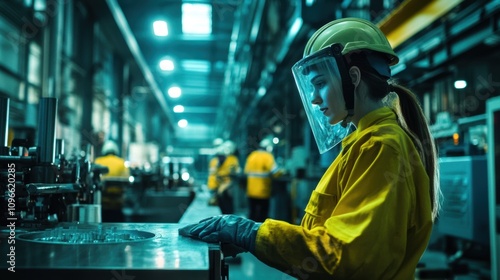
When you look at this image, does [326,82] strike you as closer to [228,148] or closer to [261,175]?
[261,175]

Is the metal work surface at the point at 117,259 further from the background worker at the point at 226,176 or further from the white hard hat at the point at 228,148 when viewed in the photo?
the white hard hat at the point at 228,148

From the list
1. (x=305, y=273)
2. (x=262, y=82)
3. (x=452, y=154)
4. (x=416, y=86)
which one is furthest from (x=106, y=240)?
(x=262, y=82)

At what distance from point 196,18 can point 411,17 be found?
5889mm

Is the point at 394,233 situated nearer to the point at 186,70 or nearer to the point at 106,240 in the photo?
the point at 106,240

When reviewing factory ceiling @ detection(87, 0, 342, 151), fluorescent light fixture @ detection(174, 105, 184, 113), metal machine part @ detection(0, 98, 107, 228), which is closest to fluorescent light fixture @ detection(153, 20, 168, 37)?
factory ceiling @ detection(87, 0, 342, 151)

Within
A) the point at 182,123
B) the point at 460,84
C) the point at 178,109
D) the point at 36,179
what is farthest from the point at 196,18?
the point at 182,123

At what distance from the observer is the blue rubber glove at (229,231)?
117 centimetres

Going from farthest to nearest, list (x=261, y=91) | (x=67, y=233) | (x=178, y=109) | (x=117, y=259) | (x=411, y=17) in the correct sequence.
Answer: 1. (x=178, y=109)
2. (x=261, y=91)
3. (x=411, y=17)
4. (x=67, y=233)
5. (x=117, y=259)

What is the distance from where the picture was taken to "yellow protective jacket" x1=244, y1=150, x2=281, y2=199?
7438 millimetres

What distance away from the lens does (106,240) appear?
1410mm

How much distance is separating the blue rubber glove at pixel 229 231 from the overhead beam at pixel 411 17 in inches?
113

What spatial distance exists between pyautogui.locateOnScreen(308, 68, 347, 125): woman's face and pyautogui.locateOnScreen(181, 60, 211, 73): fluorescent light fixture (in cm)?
1184

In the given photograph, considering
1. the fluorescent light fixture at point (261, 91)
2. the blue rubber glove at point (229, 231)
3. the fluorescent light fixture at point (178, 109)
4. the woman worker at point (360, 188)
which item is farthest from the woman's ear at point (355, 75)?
the fluorescent light fixture at point (178, 109)

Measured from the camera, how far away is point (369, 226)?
1.02 meters
